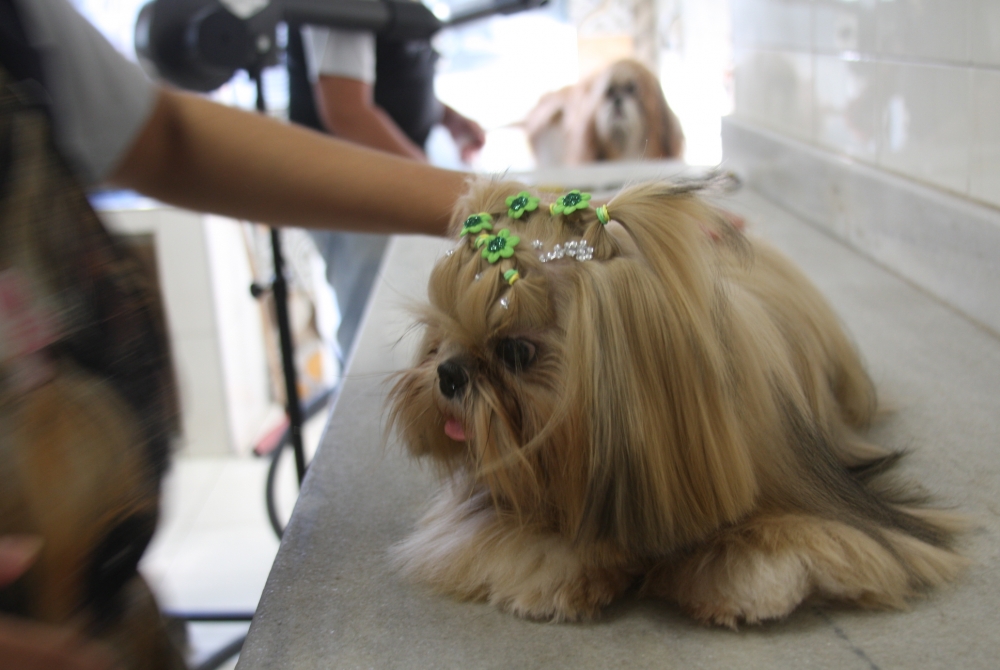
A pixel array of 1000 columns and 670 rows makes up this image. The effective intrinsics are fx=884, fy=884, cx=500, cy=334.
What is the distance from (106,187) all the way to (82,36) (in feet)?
0.59

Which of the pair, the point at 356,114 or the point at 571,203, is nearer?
the point at 571,203

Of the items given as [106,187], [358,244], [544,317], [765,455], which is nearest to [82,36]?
[106,187]

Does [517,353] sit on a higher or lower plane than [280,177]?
lower

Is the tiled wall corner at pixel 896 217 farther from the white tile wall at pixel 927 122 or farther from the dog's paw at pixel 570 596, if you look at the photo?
the dog's paw at pixel 570 596

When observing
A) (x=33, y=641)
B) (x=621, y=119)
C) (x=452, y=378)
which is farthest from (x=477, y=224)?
(x=621, y=119)

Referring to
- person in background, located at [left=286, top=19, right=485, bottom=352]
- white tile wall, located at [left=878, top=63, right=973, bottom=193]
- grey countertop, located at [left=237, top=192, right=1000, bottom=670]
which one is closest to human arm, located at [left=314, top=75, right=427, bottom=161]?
person in background, located at [left=286, top=19, right=485, bottom=352]

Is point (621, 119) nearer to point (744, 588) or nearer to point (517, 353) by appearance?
point (517, 353)

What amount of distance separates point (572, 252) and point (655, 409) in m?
0.16

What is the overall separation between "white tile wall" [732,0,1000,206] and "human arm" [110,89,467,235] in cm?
70

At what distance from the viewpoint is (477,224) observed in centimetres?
82

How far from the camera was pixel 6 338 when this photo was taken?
58 cm

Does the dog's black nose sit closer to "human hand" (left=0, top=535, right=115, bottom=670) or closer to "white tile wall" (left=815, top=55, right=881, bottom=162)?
"human hand" (left=0, top=535, right=115, bottom=670)

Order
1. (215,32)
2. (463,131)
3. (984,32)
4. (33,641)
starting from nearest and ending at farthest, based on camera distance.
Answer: (33,641) < (984,32) < (215,32) < (463,131)

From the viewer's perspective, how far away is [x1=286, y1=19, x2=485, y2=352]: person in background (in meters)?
1.92
